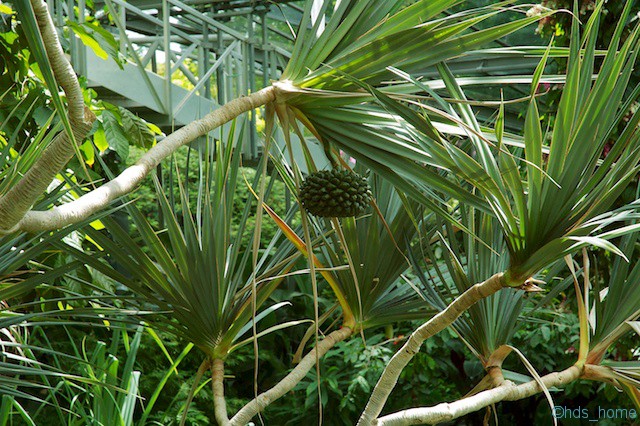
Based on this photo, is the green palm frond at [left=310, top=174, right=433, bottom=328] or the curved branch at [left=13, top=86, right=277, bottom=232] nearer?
the curved branch at [left=13, top=86, right=277, bottom=232]

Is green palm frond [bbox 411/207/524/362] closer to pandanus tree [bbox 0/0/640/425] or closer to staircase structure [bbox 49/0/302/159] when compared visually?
pandanus tree [bbox 0/0/640/425]

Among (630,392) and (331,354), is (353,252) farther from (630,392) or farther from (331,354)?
(331,354)

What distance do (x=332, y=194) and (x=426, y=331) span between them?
1.04ft

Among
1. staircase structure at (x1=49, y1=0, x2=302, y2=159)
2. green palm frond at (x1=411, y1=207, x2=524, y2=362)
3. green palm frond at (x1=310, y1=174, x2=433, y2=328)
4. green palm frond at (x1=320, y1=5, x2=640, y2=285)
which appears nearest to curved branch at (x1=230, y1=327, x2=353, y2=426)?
green palm frond at (x1=310, y1=174, x2=433, y2=328)

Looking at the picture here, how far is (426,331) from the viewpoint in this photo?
1.38 metres

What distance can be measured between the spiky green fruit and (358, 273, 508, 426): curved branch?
24cm

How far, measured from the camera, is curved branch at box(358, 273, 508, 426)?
4.20 ft

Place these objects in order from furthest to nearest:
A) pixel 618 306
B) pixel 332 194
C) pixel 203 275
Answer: pixel 203 275 → pixel 618 306 → pixel 332 194

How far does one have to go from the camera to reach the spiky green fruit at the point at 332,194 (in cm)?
128

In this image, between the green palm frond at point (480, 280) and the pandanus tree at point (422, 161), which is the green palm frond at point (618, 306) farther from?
the green palm frond at point (480, 280)

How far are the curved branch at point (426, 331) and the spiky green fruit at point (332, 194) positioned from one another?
240 millimetres

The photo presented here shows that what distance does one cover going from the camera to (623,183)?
3.77ft

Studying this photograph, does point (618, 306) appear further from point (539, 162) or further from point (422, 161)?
point (422, 161)

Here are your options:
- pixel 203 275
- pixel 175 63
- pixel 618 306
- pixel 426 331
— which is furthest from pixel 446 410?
pixel 175 63
